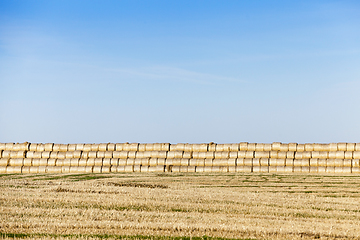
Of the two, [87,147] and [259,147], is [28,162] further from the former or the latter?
[259,147]

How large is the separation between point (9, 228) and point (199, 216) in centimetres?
473

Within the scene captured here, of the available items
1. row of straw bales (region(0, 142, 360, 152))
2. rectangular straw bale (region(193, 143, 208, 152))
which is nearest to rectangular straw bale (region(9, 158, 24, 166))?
row of straw bales (region(0, 142, 360, 152))

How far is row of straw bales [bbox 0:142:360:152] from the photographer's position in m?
32.5

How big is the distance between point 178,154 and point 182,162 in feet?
2.58

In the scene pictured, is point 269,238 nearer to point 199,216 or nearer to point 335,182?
point 199,216

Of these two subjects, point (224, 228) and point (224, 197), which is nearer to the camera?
point (224, 228)

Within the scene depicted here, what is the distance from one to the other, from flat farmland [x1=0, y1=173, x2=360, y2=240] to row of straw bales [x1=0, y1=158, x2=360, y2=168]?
37.5 ft

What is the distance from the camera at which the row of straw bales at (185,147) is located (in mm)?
32500

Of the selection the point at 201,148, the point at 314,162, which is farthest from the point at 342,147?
the point at 201,148

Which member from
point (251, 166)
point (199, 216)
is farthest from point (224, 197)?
point (251, 166)

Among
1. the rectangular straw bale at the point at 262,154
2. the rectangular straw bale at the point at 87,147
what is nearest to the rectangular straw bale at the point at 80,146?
the rectangular straw bale at the point at 87,147

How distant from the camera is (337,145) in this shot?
32250mm

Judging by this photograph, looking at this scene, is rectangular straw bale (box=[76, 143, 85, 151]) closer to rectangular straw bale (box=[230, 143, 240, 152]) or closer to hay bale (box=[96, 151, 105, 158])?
hay bale (box=[96, 151, 105, 158])

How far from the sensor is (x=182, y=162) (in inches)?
1334
